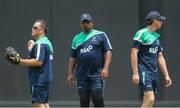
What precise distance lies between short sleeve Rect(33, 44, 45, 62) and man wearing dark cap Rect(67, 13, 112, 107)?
2.87ft

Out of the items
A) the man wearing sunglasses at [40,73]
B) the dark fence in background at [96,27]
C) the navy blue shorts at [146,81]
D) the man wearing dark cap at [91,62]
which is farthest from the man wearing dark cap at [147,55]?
the dark fence in background at [96,27]

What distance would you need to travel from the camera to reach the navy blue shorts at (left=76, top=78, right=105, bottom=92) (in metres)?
9.84

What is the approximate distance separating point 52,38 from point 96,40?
3518 millimetres

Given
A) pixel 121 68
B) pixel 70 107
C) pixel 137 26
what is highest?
pixel 137 26

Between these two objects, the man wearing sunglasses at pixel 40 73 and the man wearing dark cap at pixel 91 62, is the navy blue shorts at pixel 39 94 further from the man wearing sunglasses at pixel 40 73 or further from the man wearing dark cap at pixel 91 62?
the man wearing dark cap at pixel 91 62

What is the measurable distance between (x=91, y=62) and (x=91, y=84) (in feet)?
1.18

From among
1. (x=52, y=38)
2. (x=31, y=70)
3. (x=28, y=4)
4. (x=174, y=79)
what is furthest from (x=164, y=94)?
(x=31, y=70)

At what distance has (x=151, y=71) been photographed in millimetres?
9898

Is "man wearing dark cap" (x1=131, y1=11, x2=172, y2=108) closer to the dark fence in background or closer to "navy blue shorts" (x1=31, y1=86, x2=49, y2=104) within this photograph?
"navy blue shorts" (x1=31, y1=86, x2=49, y2=104)

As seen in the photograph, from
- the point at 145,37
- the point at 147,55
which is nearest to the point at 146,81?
the point at 147,55

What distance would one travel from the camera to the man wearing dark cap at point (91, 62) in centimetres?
987

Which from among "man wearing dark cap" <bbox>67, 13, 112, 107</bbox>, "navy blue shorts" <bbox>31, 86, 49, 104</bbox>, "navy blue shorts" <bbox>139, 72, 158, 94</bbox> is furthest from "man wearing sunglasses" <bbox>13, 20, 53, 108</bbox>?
"navy blue shorts" <bbox>139, 72, 158, 94</bbox>

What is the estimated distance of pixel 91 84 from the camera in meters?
9.91

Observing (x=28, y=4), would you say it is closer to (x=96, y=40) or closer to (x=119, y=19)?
(x=119, y=19)
